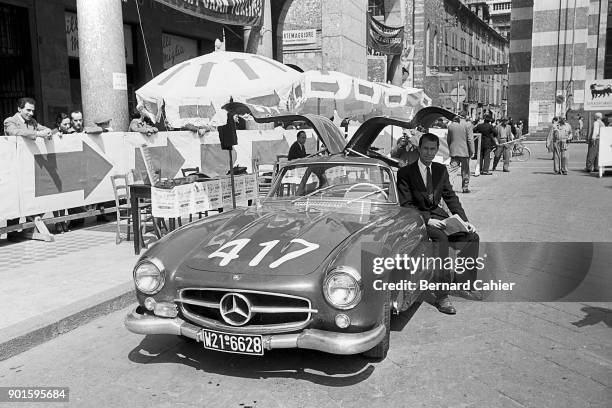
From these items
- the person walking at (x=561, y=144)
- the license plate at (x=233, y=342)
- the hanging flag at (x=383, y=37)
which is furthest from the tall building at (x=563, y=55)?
the license plate at (x=233, y=342)

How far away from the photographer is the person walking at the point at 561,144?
16703mm

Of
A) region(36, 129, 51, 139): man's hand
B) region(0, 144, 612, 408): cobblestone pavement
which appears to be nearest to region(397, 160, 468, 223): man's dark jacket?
region(0, 144, 612, 408): cobblestone pavement

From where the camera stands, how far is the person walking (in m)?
16.7

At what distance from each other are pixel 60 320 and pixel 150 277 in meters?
1.43

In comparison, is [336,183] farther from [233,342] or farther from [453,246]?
[233,342]

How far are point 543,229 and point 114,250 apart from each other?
6406mm

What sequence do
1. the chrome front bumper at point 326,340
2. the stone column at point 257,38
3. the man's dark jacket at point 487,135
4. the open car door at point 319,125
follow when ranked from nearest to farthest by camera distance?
1. the chrome front bumper at point 326,340
2. the open car door at point 319,125
3. the stone column at point 257,38
4. the man's dark jacket at point 487,135

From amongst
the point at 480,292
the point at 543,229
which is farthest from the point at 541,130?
the point at 480,292

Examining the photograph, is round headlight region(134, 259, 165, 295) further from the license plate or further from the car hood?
the license plate

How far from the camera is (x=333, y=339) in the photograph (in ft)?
11.3

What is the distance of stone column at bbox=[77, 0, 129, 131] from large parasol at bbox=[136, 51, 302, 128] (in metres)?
2.06

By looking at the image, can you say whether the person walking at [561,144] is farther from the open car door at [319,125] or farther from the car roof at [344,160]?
the car roof at [344,160]

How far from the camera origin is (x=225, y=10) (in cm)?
1509

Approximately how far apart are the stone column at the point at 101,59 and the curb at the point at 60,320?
5332mm
